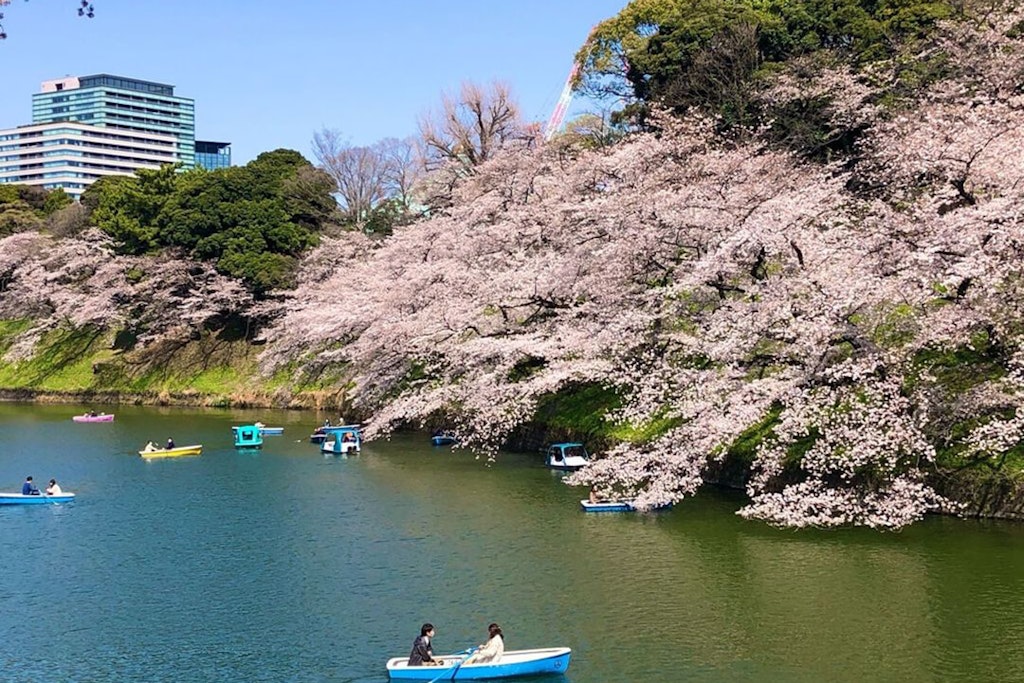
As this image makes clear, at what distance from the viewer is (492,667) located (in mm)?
15211

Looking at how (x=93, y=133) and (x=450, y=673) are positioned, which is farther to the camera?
(x=93, y=133)

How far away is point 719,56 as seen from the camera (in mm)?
45594

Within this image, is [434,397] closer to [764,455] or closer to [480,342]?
[480,342]

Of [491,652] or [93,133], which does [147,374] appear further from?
[93,133]

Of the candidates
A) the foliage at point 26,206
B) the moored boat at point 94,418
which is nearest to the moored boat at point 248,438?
the moored boat at point 94,418

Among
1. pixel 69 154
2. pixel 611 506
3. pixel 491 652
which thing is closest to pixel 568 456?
pixel 611 506

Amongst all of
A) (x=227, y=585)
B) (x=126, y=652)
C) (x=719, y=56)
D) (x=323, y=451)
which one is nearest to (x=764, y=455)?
(x=227, y=585)

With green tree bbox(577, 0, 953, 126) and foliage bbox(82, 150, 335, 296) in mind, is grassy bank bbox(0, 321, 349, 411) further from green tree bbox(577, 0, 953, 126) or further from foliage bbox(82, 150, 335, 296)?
green tree bbox(577, 0, 953, 126)

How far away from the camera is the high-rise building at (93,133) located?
171375 millimetres

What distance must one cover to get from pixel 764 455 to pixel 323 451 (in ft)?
65.7

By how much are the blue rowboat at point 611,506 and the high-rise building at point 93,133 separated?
155m

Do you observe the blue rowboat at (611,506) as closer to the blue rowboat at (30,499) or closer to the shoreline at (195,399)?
the blue rowboat at (30,499)

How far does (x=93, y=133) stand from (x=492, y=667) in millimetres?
179430

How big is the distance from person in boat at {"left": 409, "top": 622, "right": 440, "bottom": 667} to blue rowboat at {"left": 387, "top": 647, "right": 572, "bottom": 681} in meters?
0.08
